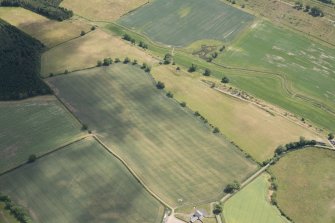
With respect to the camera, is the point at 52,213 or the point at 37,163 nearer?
the point at 52,213

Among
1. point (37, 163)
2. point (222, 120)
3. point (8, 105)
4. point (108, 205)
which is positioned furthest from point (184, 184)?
point (8, 105)

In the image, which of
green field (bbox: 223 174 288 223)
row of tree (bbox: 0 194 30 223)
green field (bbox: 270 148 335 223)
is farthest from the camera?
green field (bbox: 270 148 335 223)

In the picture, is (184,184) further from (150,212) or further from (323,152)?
(323,152)

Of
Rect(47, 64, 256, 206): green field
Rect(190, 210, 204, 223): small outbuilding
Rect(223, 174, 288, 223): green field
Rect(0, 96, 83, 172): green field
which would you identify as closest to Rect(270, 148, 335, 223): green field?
Rect(223, 174, 288, 223): green field

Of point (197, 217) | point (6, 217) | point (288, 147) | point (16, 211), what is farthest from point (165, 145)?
point (6, 217)

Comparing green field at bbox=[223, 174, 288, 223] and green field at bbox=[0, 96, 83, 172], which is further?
green field at bbox=[0, 96, 83, 172]

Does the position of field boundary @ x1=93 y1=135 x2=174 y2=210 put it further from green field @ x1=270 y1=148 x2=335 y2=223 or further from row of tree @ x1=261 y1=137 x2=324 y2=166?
row of tree @ x1=261 y1=137 x2=324 y2=166
